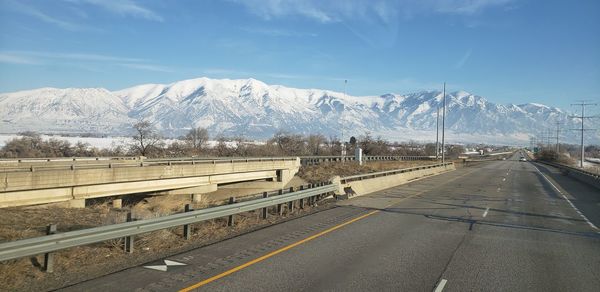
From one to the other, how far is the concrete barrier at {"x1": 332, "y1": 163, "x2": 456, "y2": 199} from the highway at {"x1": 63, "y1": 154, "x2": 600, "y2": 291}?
5585 millimetres

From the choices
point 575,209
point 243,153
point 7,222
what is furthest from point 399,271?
point 243,153

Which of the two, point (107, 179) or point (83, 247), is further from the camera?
point (107, 179)

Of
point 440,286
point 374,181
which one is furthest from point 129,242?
point 374,181

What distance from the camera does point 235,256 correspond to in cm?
925

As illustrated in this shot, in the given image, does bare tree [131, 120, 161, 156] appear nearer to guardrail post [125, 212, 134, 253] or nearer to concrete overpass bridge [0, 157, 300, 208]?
concrete overpass bridge [0, 157, 300, 208]

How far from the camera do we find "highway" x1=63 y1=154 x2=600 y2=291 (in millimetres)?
7430

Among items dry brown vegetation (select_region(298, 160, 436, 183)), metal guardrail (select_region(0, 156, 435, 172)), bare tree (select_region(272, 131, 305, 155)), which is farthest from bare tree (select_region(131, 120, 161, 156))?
dry brown vegetation (select_region(298, 160, 436, 183))

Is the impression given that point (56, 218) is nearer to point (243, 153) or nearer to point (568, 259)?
point (568, 259)

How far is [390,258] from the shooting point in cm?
923

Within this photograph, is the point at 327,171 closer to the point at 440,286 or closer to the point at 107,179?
the point at 107,179

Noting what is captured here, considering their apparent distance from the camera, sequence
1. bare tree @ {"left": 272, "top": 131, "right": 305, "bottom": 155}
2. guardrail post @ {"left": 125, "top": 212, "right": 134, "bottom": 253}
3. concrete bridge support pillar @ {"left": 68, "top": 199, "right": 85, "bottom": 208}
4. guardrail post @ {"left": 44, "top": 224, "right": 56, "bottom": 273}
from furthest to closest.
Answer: bare tree @ {"left": 272, "top": 131, "right": 305, "bottom": 155} < concrete bridge support pillar @ {"left": 68, "top": 199, "right": 85, "bottom": 208} < guardrail post @ {"left": 125, "top": 212, "right": 134, "bottom": 253} < guardrail post @ {"left": 44, "top": 224, "right": 56, "bottom": 273}

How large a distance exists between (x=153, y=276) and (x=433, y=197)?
17.0 metres

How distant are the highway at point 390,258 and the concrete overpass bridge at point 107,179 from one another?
1252cm

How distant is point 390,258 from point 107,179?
743 inches
